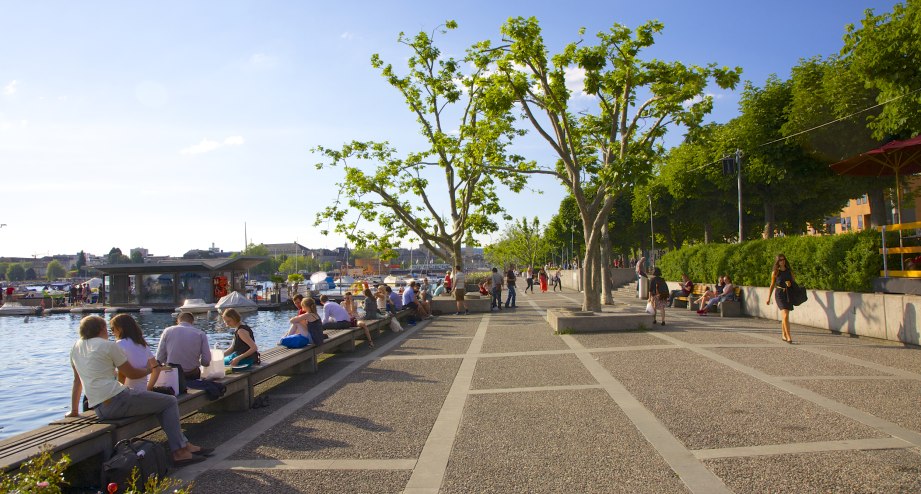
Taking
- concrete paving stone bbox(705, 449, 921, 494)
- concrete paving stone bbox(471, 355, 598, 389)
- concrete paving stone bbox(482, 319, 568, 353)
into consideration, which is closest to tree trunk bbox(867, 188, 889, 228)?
concrete paving stone bbox(482, 319, 568, 353)

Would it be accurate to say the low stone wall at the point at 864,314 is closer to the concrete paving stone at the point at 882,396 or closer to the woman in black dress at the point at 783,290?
the woman in black dress at the point at 783,290

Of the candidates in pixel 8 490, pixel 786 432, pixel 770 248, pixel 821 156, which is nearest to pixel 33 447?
pixel 8 490

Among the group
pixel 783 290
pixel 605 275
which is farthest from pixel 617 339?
pixel 605 275

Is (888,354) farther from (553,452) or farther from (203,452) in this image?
(203,452)

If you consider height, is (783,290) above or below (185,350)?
above

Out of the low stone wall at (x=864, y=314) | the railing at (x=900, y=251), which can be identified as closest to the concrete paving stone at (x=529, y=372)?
the low stone wall at (x=864, y=314)

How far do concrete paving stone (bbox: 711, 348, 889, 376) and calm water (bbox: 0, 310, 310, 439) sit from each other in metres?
8.24

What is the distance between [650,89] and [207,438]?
14.7 metres

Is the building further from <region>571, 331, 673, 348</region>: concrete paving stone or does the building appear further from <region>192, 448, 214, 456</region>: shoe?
<region>192, 448, 214, 456</region>: shoe

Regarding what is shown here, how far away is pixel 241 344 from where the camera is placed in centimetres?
917

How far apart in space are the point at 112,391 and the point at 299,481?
193 cm

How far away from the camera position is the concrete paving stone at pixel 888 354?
9.88 metres

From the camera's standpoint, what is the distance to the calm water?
12016mm

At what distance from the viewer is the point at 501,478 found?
525 cm
